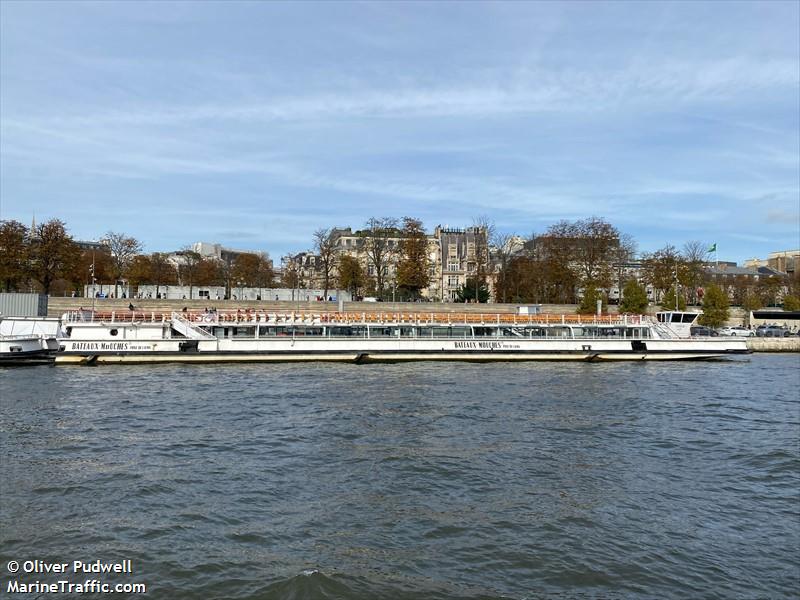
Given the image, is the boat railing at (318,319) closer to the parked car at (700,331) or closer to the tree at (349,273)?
the parked car at (700,331)

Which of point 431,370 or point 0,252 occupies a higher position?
point 0,252

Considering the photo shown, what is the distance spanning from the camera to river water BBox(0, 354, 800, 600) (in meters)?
11.9

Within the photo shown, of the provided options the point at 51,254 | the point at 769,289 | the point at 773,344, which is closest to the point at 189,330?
the point at 51,254

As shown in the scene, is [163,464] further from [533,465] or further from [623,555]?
[623,555]

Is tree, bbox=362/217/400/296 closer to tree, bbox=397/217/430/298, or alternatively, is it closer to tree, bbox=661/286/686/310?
tree, bbox=397/217/430/298

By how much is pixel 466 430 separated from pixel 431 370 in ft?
66.4

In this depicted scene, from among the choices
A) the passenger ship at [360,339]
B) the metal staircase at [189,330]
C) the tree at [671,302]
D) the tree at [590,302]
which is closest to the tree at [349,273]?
the tree at [590,302]

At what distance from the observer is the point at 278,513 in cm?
1456

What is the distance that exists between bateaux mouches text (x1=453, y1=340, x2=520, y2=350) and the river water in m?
20.2

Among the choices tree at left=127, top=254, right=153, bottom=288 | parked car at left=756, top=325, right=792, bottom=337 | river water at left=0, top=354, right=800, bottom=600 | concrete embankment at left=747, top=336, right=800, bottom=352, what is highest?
tree at left=127, top=254, right=153, bottom=288

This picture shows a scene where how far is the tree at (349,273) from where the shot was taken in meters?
100

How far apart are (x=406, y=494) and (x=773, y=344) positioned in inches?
2827

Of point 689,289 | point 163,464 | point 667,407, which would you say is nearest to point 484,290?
point 689,289

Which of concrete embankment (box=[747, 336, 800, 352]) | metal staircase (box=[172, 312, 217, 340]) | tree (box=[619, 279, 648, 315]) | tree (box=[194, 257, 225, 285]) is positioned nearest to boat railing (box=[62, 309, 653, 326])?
metal staircase (box=[172, 312, 217, 340])
